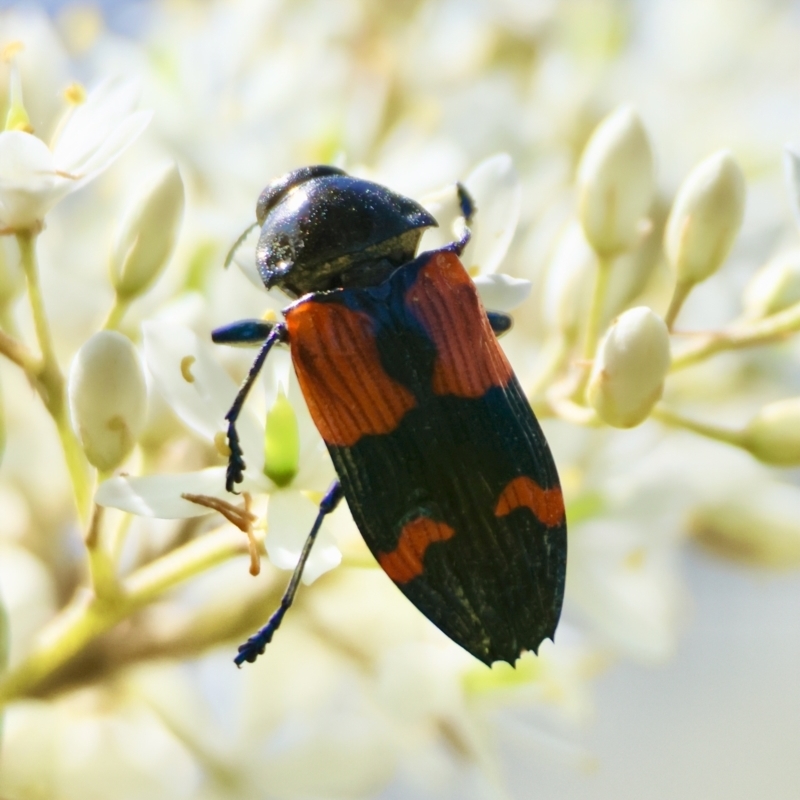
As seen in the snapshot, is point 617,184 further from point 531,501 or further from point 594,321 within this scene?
point 531,501

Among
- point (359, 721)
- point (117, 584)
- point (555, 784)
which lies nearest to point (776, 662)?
point (555, 784)

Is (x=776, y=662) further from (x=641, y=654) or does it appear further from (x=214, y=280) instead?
(x=214, y=280)

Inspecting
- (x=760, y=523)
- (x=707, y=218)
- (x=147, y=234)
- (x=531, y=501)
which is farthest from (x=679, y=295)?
(x=760, y=523)

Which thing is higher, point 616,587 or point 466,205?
point 466,205

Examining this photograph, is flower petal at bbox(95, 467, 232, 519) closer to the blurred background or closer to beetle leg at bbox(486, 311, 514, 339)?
the blurred background

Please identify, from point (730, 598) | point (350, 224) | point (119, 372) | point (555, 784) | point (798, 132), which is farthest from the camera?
point (730, 598)

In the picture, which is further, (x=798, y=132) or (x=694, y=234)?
(x=798, y=132)
